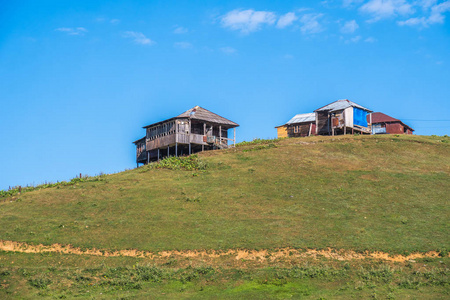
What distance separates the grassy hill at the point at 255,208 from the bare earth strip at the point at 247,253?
549 mm

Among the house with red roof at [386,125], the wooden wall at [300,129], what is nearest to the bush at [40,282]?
the wooden wall at [300,129]

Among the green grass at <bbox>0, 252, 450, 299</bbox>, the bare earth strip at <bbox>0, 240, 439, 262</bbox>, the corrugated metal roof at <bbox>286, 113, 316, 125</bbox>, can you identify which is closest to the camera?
the green grass at <bbox>0, 252, 450, 299</bbox>

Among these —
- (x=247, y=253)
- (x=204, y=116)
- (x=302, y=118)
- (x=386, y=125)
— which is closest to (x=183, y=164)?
(x=204, y=116)

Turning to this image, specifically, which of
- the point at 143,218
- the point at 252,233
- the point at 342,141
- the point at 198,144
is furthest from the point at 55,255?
the point at 342,141

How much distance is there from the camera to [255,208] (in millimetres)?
42562

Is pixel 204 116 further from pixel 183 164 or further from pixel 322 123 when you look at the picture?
pixel 322 123

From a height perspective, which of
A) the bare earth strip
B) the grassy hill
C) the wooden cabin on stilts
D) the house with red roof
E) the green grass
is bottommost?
the green grass

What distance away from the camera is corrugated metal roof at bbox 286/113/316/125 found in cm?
8341

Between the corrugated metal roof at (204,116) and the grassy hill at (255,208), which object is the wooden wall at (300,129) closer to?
the corrugated metal roof at (204,116)

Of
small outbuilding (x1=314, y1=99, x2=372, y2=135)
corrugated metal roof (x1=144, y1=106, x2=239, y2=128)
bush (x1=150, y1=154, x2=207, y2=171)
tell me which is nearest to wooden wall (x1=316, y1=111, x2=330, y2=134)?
small outbuilding (x1=314, y1=99, x2=372, y2=135)

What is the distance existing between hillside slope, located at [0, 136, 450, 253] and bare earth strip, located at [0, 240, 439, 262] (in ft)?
2.10

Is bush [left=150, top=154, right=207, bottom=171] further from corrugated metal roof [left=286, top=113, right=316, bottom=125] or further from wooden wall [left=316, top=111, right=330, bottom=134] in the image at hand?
corrugated metal roof [left=286, top=113, right=316, bottom=125]

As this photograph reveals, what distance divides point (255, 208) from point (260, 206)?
0.70 m

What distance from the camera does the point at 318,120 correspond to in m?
77.4
